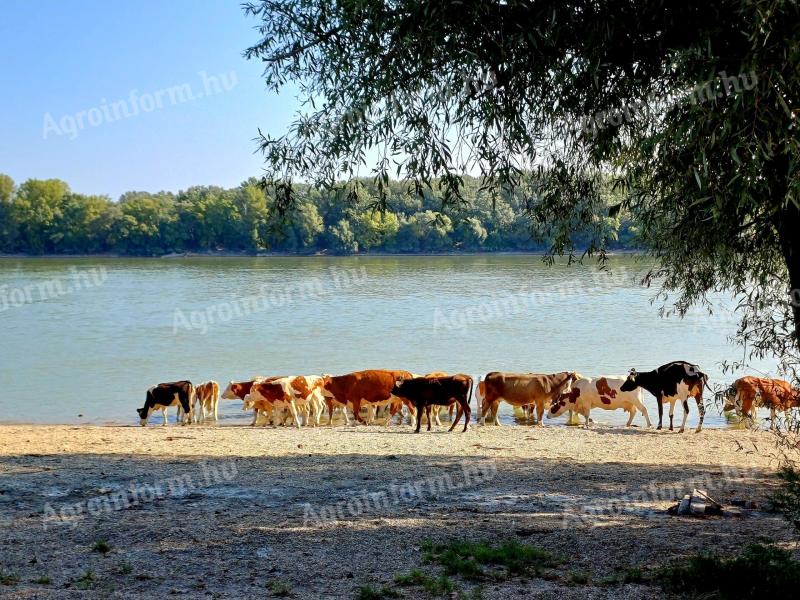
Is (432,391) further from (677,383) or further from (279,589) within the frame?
(279,589)

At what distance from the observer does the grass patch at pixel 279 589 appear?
677 centimetres

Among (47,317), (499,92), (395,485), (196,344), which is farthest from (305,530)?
(47,317)

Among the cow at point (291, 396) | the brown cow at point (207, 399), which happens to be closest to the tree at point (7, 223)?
the brown cow at point (207, 399)

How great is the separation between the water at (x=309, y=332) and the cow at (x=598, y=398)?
199 centimetres

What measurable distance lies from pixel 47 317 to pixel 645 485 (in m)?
52.0

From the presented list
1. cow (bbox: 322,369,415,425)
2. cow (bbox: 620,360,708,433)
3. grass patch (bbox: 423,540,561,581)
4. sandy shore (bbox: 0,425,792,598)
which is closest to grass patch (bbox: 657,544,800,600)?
sandy shore (bbox: 0,425,792,598)

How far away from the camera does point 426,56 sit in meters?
7.09

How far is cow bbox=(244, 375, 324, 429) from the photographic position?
795 inches

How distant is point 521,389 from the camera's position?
20547mm

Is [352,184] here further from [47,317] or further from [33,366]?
[47,317]

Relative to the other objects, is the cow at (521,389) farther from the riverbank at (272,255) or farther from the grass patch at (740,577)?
the riverbank at (272,255)

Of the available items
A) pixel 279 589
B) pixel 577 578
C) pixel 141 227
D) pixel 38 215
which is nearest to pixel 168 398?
pixel 279 589

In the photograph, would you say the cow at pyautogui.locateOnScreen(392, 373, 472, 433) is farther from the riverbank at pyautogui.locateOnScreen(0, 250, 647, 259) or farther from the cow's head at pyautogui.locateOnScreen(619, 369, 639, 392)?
the riverbank at pyautogui.locateOnScreen(0, 250, 647, 259)

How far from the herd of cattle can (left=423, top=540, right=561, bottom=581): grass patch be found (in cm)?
1032
